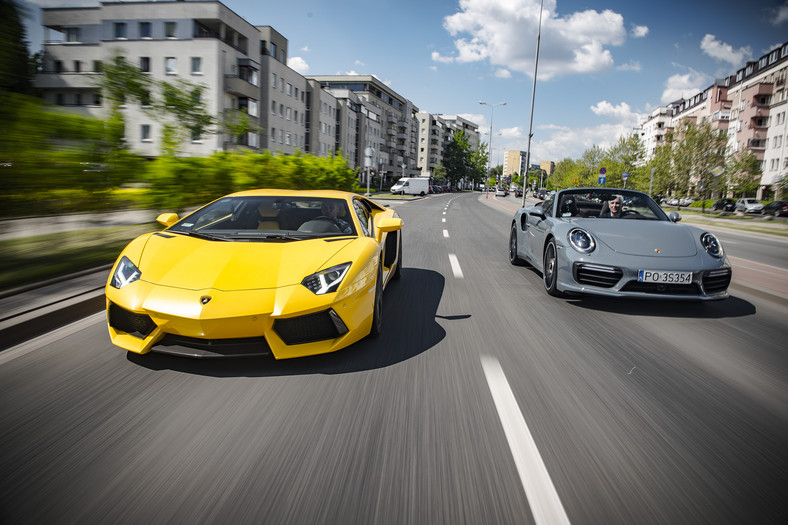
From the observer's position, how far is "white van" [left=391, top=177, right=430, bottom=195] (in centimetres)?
5791

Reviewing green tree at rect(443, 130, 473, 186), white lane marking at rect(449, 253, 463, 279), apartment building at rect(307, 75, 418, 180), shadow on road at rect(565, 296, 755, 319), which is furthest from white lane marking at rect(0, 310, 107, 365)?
green tree at rect(443, 130, 473, 186)

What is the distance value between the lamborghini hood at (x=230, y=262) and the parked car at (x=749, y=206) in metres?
55.1

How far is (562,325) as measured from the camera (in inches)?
181

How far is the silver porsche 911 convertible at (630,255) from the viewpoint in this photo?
4.78 meters

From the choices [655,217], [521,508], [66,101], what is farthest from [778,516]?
[66,101]

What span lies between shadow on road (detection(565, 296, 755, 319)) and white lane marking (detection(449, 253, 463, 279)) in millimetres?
1759

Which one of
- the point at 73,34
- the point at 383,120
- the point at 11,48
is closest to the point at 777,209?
the point at 11,48

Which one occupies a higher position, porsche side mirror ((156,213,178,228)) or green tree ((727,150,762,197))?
green tree ((727,150,762,197))

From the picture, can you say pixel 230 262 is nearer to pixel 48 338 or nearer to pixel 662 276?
pixel 48 338

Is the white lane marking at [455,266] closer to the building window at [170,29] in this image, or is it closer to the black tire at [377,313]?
the black tire at [377,313]

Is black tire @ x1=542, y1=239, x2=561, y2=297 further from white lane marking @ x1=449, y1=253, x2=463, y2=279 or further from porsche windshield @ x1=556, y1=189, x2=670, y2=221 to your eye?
white lane marking @ x1=449, y1=253, x2=463, y2=279

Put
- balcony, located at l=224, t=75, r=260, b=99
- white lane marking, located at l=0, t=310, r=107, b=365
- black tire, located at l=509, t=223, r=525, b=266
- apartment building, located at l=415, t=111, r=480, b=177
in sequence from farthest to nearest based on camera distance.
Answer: apartment building, located at l=415, t=111, r=480, b=177
balcony, located at l=224, t=75, r=260, b=99
black tire, located at l=509, t=223, r=525, b=266
white lane marking, located at l=0, t=310, r=107, b=365

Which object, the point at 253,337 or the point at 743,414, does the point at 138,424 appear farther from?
the point at 743,414

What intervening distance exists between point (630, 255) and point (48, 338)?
16.9 ft
